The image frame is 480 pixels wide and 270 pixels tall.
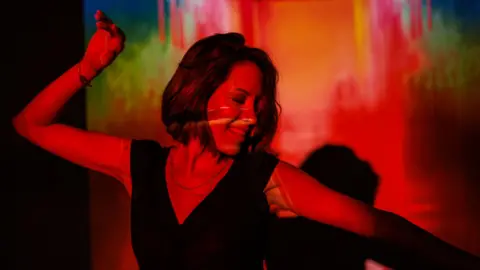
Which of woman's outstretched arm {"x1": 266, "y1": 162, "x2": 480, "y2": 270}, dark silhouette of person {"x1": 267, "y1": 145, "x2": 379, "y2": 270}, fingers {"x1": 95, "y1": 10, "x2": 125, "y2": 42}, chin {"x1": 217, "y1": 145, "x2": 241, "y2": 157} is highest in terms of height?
fingers {"x1": 95, "y1": 10, "x2": 125, "y2": 42}

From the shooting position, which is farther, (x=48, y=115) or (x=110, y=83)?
(x=110, y=83)

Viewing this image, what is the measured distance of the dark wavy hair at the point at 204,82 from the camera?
906 millimetres

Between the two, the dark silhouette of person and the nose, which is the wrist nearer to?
the nose

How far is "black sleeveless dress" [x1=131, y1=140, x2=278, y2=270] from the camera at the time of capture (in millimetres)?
865

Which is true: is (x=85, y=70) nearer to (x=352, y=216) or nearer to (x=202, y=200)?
(x=202, y=200)

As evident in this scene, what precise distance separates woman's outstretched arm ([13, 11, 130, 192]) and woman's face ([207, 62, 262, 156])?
17 cm

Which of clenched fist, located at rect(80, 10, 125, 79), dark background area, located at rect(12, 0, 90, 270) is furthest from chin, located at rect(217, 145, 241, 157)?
dark background area, located at rect(12, 0, 90, 270)

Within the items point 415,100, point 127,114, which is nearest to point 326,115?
point 415,100

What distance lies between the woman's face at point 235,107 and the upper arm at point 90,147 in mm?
169

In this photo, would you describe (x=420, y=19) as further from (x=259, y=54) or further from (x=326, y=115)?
(x=259, y=54)

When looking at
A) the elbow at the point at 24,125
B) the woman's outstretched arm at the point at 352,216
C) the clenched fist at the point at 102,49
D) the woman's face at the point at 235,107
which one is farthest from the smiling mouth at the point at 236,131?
the elbow at the point at 24,125

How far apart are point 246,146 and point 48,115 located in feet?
1.22

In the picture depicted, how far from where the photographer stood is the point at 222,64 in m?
0.90

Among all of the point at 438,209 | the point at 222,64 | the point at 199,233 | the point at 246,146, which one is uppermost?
the point at 222,64
